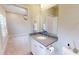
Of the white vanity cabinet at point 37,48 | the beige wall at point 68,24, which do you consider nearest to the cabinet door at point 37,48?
the white vanity cabinet at point 37,48

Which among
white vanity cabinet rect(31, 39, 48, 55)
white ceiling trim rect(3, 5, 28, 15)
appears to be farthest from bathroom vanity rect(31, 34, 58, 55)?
white ceiling trim rect(3, 5, 28, 15)

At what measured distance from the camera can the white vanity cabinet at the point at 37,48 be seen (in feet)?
3.39

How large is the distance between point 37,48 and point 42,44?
0.20ft

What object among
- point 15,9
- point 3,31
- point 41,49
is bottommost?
point 41,49

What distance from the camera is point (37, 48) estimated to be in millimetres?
1081

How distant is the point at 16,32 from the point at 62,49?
45 cm

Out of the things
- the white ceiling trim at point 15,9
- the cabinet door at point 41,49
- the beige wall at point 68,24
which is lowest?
the cabinet door at point 41,49

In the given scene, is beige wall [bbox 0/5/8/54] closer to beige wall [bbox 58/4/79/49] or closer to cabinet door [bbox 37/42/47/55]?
cabinet door [bbox 37/42/47/55]

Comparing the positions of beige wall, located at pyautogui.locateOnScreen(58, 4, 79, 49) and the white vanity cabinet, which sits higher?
beige wall, located at pyautogui.locateOnScreen(58, 4, 79, 49)

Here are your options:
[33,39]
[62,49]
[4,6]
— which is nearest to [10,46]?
[33,39]

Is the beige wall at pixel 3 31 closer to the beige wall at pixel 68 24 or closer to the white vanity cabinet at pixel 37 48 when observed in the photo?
the white vanity cabinet at pixel 37 48

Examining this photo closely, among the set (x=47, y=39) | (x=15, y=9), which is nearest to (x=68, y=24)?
(x=47, y=39)

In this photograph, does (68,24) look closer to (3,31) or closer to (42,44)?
(42,44)

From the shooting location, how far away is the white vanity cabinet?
3.39 feet
